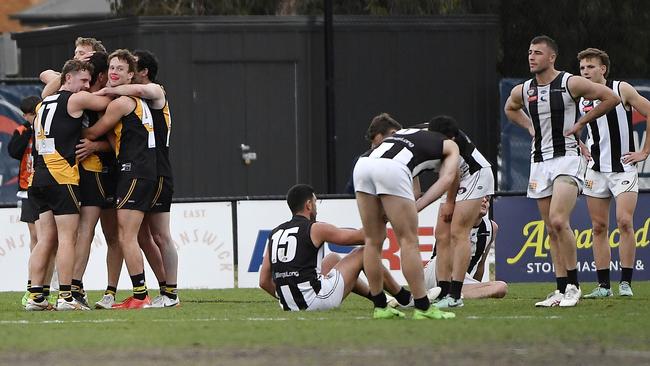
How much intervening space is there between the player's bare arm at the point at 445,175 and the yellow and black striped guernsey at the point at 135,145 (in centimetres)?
297

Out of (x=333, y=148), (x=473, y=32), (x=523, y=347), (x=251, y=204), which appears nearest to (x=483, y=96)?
(x=473, y=32)

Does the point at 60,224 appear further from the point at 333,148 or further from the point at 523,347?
the point at 333,148

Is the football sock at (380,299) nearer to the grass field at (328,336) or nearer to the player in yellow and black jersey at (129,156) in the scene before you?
the grass field at (328,336)

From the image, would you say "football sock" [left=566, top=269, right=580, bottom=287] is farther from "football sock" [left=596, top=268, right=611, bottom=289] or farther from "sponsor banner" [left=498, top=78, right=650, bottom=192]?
"sponsor banner" [left=498, top=78, right=650, bottom=192]

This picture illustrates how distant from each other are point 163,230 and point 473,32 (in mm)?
13385

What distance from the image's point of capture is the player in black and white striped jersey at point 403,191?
1213 centimetres

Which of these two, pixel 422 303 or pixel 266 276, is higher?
pixel 422 303

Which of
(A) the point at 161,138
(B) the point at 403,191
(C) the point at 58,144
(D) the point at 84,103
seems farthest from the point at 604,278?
(C) the point at 58,144

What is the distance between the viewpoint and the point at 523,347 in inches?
412

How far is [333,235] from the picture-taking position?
13.2 meters

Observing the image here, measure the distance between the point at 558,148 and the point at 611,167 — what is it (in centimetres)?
175

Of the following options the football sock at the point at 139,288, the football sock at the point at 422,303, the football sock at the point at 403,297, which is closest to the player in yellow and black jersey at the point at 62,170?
the football sock at the point at 139,288

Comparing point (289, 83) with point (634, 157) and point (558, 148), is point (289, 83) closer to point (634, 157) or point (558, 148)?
point (634, 157)

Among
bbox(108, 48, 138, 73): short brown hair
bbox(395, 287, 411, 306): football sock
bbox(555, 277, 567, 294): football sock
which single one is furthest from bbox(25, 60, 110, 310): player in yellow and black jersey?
bbox(555, 277, 567, 294): football sock
